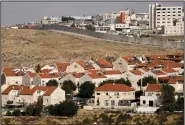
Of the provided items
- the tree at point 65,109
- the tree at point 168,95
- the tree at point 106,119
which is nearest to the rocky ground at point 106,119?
the tree at point 106,119

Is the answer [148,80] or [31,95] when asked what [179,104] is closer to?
[148,80]

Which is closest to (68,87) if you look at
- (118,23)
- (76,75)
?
(76,75)

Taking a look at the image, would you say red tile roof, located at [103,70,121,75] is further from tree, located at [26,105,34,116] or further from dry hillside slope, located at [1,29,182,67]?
dry hillside slope, located at [1,29,182,67]

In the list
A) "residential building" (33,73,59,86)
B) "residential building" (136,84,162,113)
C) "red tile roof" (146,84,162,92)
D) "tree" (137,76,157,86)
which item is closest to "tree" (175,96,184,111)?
"residential building" (136,84,162,113)

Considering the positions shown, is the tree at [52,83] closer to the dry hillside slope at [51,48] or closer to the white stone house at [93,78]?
the white stone house at [93,78]

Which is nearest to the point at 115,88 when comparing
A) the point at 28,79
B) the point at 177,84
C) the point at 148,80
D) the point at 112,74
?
the point at 177,84
